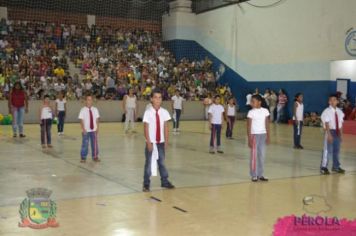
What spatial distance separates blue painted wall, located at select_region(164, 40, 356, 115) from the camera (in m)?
23.9

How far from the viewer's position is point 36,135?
15.9 m

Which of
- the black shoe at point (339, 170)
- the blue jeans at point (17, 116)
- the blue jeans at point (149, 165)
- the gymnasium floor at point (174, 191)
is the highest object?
the blue jeans at point (17, 116)

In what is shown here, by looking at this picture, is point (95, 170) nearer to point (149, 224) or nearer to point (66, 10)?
point (149, 224)

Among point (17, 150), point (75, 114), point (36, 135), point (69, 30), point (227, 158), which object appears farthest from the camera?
point (69, 30)

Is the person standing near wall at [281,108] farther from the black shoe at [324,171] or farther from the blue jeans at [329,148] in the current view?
the black shoe at [324,171]

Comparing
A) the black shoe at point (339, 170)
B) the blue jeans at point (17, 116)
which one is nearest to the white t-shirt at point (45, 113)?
the blue jeans at point (17, 116)

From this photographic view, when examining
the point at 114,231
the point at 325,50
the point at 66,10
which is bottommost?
the point at 114,231

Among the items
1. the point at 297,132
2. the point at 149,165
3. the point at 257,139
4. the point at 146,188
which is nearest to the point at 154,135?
the point at 149,165

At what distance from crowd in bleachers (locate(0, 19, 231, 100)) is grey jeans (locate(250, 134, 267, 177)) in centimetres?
1559

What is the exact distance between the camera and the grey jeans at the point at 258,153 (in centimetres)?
836

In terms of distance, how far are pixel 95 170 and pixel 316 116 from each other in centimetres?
1698

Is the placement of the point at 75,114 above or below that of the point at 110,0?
below

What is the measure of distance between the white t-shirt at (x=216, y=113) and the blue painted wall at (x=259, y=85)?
12.9 m

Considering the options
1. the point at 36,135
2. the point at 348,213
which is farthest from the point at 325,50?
the point at 348,213
